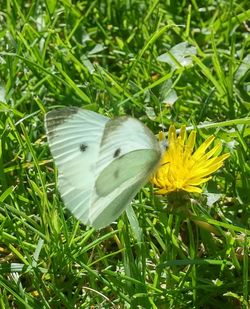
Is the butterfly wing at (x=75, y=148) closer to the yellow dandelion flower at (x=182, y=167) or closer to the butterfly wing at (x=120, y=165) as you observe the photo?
the butterfly wing at (x=120, y=165)

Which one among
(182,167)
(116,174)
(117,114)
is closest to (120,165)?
(116,174)

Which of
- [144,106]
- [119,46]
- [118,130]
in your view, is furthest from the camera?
[119,46]

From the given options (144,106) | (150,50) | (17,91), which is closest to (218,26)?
(150,50)

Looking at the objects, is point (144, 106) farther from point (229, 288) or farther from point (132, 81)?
point (229, 288)

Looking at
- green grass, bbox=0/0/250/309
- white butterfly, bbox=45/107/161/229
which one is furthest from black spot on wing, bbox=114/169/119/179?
green grass, bbox=0/0/250/309

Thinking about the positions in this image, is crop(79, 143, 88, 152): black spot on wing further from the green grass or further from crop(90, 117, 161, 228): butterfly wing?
the green grass

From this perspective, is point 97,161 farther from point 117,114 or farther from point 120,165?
point 117,114
